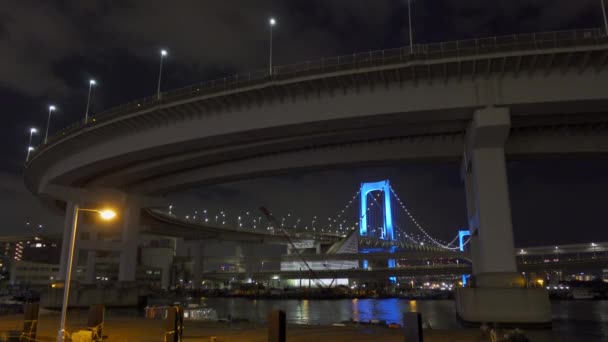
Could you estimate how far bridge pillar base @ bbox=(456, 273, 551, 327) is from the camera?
23.4m

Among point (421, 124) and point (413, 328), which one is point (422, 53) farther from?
point (413, 328)

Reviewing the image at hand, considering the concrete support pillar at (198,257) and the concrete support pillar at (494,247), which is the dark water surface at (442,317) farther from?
the concrete support pillar at (198,257)

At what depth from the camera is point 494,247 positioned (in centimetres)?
2528

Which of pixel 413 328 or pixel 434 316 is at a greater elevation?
pixel 413 328

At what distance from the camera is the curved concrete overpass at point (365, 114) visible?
24203 millimetres

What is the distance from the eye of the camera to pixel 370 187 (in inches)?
5999

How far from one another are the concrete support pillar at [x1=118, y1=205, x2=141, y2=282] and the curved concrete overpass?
375 inches

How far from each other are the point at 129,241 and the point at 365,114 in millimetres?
34167

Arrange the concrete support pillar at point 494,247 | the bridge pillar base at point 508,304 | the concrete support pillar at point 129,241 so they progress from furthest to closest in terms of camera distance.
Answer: the concrete support pillar at point 129,241, the concrete support pillar at point 494,247, the bridge pillar base at point 508,304

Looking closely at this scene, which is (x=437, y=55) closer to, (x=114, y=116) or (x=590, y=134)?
(x=590, y=134)

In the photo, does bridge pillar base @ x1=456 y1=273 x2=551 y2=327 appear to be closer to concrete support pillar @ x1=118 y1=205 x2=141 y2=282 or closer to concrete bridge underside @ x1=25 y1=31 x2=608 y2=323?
concrete bridge underside @ x1=25 y1=31 x2=608 y2=323

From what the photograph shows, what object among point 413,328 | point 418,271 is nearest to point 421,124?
point 413,328

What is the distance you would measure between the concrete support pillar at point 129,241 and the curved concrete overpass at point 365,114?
31.2 ft

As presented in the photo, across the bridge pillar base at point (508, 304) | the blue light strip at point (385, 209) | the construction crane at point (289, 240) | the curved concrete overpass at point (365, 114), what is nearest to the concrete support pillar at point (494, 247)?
the bridge pillar base at point (508, 304)
